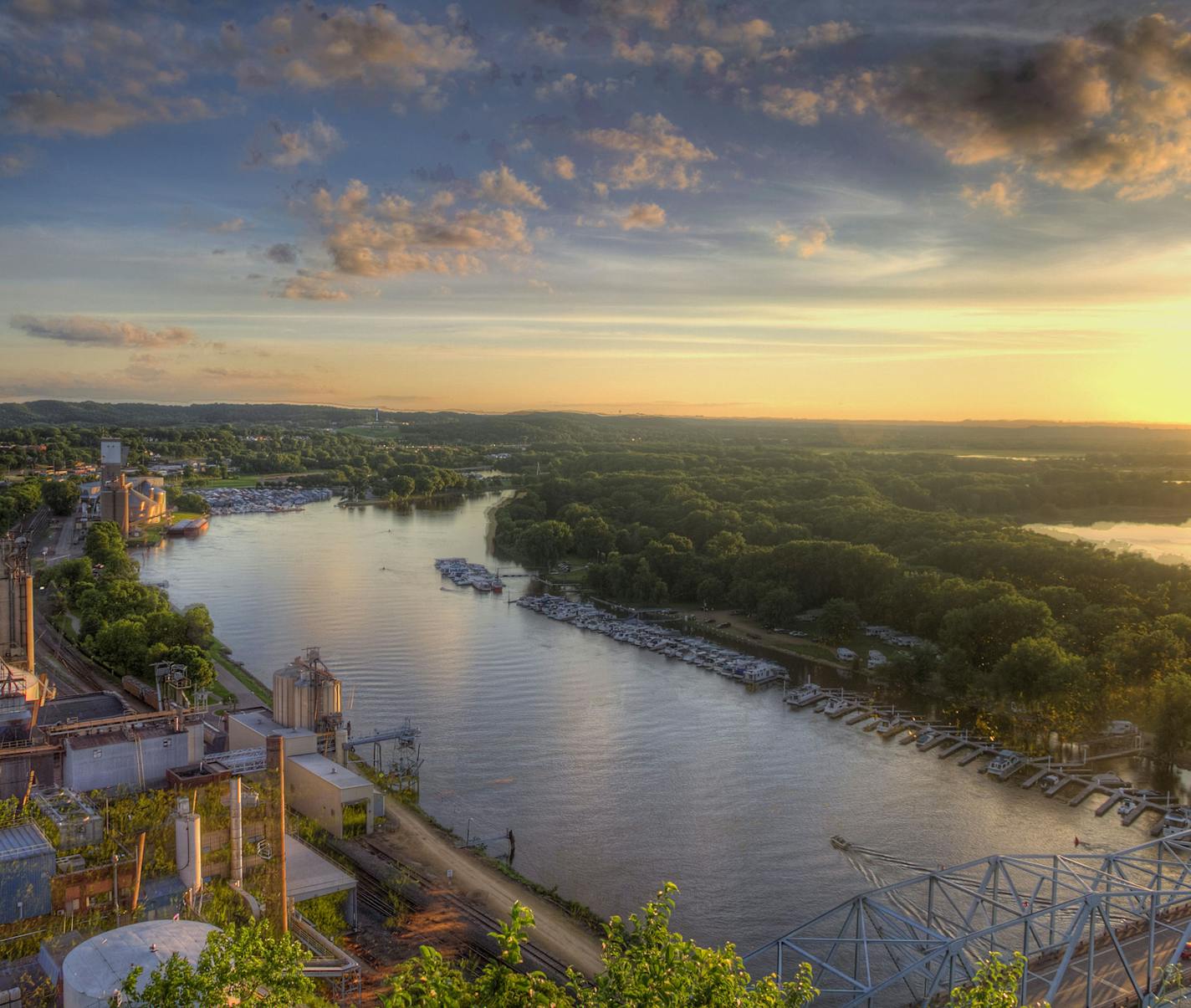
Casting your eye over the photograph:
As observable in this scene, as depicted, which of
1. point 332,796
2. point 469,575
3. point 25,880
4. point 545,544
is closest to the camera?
point 25,880

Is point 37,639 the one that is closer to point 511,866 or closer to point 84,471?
point 511,866

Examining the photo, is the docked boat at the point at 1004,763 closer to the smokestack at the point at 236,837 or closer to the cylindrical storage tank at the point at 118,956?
the smokestack at the point at 236,837

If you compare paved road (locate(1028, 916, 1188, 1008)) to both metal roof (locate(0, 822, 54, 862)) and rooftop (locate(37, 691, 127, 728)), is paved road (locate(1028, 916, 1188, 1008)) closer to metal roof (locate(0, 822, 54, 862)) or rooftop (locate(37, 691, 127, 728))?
metal roof (locate(0, 822, 54, 862))

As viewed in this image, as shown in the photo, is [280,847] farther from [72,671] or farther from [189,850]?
[72,671]

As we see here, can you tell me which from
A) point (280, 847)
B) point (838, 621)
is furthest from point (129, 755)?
point (838, 621)

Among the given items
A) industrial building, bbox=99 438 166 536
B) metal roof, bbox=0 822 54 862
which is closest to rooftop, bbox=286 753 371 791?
metal roof, bbox=0 822 54 862

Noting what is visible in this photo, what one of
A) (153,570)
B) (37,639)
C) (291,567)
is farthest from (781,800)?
(153,570)

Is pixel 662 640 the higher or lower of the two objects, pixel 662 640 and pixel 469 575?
the lower
